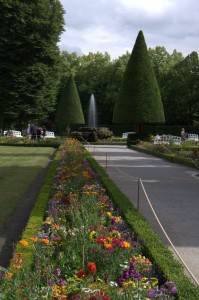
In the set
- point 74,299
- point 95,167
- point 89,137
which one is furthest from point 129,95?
point 74,299

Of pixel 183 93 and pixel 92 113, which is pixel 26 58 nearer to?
pixel 92 113

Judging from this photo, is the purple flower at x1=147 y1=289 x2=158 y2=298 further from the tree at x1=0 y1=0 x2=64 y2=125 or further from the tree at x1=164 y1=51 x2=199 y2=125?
the tree at x1=164 y1=51 x2=199 y2=125

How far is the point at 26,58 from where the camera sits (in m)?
34.1

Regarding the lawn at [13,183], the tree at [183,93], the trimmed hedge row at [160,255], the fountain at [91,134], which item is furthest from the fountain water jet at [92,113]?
the trimmed hedge row at [160,255]

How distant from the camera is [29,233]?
4.75 m

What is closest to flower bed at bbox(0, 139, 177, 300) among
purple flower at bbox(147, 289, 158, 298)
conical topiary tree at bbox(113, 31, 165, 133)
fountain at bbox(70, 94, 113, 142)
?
purple flower at bbox(147, 289, 158, 298)

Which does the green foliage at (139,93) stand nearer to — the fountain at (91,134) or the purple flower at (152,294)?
the fountain at (91,134)

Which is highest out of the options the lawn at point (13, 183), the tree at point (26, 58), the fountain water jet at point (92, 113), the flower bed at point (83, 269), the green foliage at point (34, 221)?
the tree at point (26, 58)

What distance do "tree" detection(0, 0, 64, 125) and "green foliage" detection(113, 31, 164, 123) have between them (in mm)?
7664

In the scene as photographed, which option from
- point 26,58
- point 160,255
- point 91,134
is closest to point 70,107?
point 26,58

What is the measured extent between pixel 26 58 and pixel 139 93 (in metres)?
10.4

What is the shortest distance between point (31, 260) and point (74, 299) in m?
1.16

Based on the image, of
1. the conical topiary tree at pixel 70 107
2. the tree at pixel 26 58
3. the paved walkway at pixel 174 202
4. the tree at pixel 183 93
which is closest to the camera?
the paved walkway at pixel 174 202

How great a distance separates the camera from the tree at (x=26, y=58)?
32.6 metres
